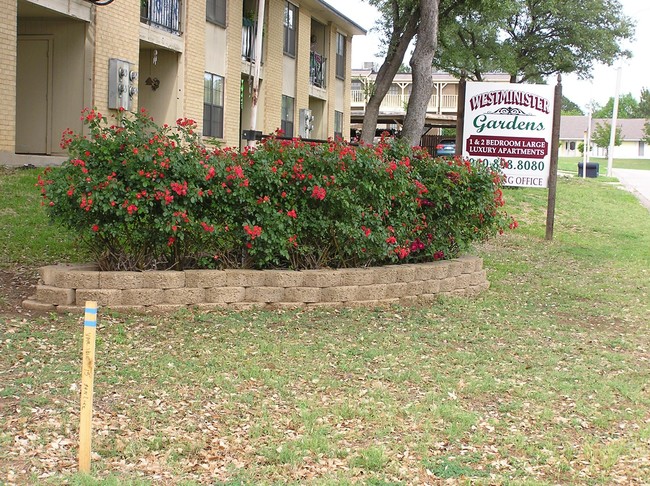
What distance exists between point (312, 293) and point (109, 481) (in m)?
4.43

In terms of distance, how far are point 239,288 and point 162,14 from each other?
13.1m

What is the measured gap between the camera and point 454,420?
5.59 m

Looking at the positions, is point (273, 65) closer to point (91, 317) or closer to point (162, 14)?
point (162, 14)

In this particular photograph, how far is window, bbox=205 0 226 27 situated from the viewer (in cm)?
2170

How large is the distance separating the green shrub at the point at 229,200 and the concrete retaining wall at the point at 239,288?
27 centimetres

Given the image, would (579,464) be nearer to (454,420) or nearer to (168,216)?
(454,420)

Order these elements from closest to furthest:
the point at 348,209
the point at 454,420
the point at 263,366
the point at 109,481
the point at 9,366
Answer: the point at 109,481 < the point at 454,420 < the point at 9,366 < the point at 263,366 < the point at 348,209

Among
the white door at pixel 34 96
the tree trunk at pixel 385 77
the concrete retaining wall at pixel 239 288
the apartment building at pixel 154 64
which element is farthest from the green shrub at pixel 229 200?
the tree trunk at pixel 385 77

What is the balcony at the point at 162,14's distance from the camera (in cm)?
1900

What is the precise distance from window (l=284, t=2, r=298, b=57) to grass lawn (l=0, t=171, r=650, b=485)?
18.9 metres

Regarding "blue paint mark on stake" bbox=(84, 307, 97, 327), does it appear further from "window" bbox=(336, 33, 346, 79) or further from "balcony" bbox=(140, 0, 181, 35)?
"window" bbox=(336, 33, 346, 79)

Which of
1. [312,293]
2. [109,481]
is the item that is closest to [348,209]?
[312,293]

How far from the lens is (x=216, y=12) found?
872 inches

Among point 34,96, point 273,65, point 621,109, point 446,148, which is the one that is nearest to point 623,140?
point 621,109
